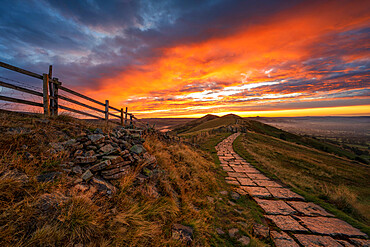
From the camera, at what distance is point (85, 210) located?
2646 mm

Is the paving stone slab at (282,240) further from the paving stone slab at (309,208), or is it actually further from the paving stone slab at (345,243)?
the paving stone slab at (309,208)

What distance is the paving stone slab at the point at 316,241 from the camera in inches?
140

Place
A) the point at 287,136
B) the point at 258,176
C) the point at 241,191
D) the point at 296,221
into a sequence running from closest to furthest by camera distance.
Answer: the point at 296,221
the point at 241,191
the point at 258,176
the point at 287,136

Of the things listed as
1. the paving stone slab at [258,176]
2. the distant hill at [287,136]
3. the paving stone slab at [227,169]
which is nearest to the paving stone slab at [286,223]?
the paving stone slab at [258,176]

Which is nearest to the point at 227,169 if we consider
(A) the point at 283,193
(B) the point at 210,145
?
(A) the point at 283,193

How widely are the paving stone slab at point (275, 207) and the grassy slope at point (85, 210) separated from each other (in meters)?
0.86

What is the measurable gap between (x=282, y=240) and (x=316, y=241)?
89cm

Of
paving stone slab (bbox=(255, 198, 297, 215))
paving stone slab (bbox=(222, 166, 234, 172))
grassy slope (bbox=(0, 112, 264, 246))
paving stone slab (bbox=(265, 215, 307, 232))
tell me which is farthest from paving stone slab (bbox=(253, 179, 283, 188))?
grassy slope (bbox=(0, 112, 264, 246))

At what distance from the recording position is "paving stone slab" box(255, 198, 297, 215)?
4.95 meters

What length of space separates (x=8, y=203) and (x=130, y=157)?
2.67m

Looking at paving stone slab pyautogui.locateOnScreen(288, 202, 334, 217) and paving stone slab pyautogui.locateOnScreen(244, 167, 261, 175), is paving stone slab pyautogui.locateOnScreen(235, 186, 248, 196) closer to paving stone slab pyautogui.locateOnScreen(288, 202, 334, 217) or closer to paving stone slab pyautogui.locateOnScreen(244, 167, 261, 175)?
paving stone slab pyautogui.locateOnScreen(288, 202, 334, 217)

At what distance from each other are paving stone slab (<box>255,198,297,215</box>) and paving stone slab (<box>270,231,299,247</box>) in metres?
1.05

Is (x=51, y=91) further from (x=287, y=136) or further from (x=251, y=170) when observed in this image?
(x=287, y=136)

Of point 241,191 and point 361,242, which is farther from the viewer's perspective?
point 241,191
